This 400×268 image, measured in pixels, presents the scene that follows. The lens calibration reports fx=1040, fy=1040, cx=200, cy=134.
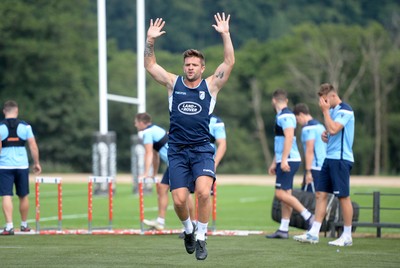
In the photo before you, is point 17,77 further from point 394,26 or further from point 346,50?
point 394,26

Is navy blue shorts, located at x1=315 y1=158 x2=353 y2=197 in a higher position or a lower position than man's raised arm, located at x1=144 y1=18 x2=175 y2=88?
lower

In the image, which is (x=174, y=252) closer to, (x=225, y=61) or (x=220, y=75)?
(x=220, y=75)

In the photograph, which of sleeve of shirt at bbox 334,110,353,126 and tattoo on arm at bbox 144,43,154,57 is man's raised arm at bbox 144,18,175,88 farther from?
sleeve of shirt at bbox 334,110,353,126

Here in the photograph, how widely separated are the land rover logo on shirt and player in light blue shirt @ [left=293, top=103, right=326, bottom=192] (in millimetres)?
4741

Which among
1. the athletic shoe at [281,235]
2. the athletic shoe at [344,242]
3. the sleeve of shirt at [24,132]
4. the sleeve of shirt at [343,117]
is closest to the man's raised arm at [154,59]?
the sleeve of shirt at [343,117]

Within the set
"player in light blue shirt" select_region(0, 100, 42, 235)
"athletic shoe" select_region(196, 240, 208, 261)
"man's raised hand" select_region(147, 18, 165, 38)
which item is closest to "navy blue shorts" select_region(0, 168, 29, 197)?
"player in light blue shirt" select_region(0, 100, 42, 235)

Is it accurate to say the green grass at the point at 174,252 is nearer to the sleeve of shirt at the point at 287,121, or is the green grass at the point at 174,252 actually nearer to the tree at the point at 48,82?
the sleeve of shirt at the point at 287,121

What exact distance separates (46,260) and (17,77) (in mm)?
53578

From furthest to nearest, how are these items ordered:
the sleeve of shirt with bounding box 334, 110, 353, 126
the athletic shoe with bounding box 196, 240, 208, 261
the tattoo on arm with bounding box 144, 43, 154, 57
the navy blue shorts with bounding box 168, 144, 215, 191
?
the sleeve of shirt with bounding box 334, 110, 353, 126
the tattoo on arm with bounding box 144, 43, 154, 57
the navy blue shorts with bounding box 168, 144, 215, 191
the athletic shoe with bounding box 196, 240, 208, 261

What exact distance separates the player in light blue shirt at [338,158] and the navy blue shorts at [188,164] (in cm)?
287

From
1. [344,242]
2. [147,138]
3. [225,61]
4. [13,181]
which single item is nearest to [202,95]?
[225,61]

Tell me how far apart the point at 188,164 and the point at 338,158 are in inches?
127

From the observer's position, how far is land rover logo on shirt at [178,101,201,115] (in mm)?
11937

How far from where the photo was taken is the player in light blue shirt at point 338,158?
1444 cm
